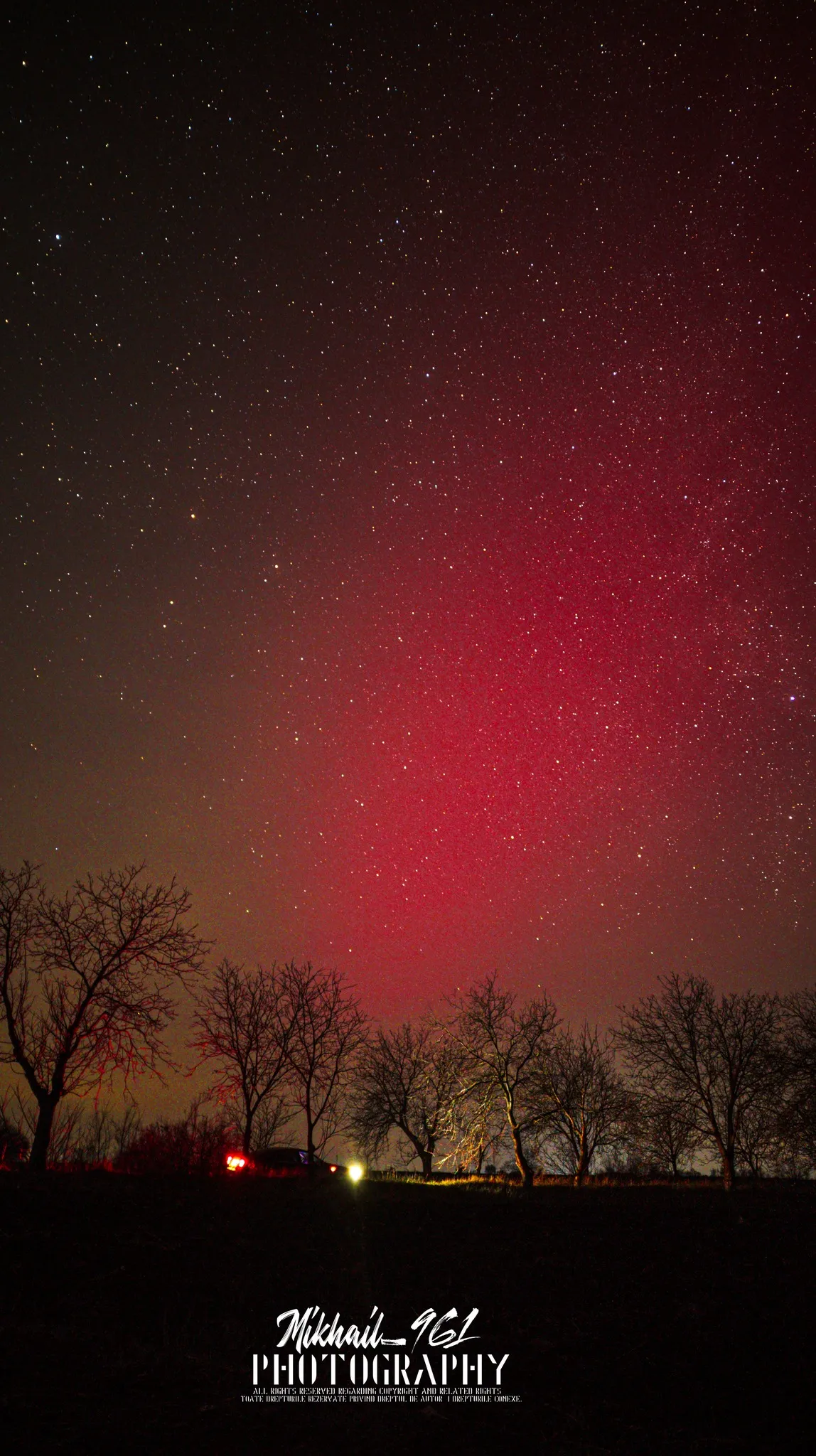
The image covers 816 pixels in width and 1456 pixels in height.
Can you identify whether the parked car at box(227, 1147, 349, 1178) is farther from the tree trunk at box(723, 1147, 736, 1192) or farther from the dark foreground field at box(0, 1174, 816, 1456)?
the tree trunk at box(723, 1147, 736, 1192)

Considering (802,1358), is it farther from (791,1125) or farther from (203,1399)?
(791,1125)

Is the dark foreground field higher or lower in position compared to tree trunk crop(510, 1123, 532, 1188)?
lower

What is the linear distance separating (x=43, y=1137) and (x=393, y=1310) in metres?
10.7

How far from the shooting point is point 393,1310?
12.3 meters

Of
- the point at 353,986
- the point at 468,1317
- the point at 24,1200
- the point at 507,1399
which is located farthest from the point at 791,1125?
the point at 24,1200

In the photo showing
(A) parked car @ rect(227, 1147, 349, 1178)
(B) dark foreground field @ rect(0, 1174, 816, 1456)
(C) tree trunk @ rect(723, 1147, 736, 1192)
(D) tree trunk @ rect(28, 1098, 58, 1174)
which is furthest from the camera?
(C) tree trunk @ rect(723, 1147, 736, 1192)

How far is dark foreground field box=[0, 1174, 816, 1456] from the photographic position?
850 cm

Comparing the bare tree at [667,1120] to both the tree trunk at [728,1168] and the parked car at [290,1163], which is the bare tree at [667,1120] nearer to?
the tree trunk at [728,1168]

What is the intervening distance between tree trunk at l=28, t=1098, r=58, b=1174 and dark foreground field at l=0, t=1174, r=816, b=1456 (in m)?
2.48

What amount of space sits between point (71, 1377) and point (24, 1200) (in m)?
6.05

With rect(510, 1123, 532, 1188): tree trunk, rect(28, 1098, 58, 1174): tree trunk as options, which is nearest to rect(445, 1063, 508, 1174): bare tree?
rect(510, 1123, 532, 1188): tree trunk

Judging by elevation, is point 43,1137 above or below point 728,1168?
above

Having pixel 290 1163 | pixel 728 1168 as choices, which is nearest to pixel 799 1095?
pixel 728 1168

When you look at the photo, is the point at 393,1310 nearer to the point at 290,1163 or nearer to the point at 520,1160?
the point at 290,1163
